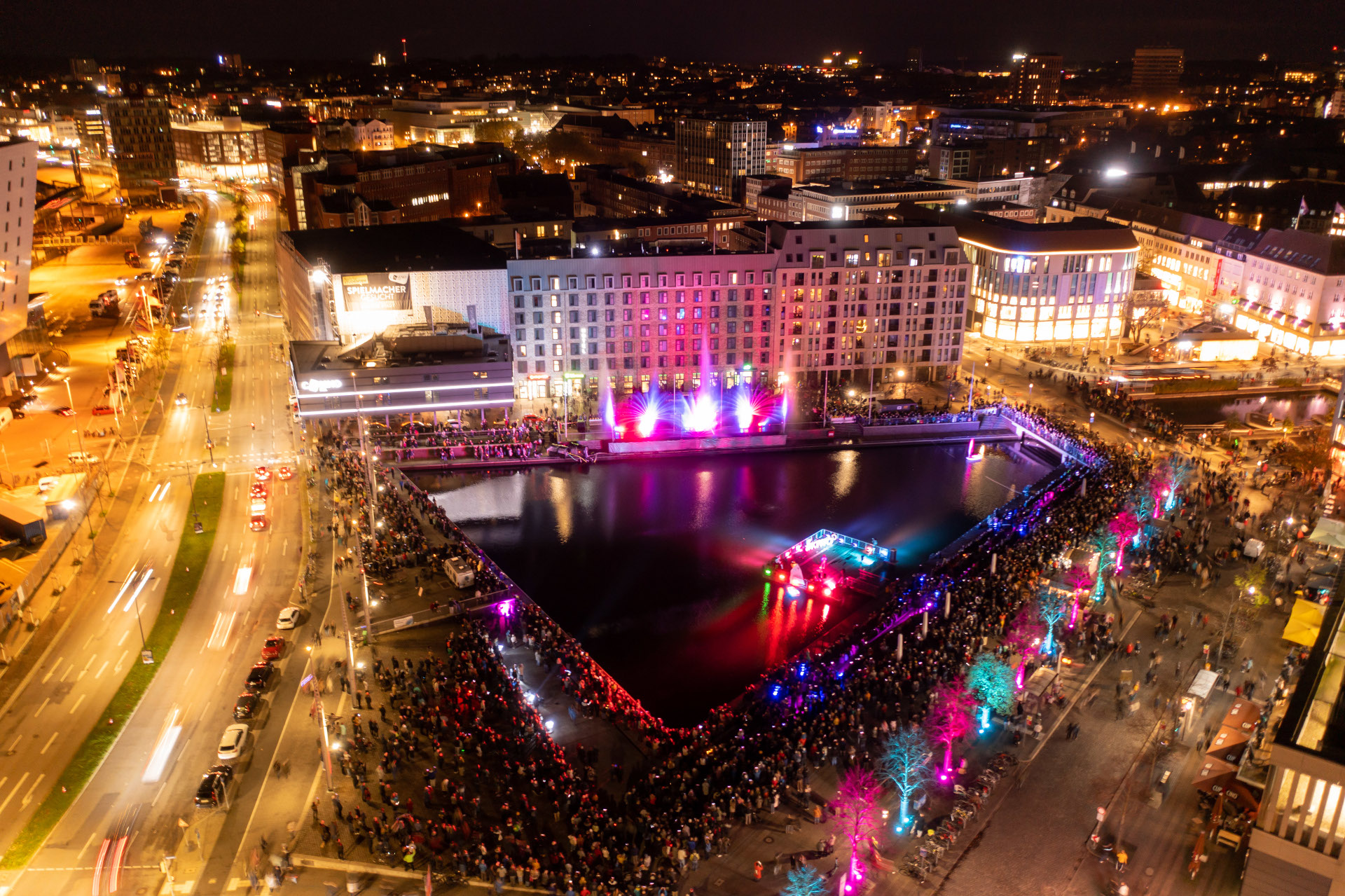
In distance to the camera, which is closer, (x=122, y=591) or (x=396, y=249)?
(x=122, y=591)

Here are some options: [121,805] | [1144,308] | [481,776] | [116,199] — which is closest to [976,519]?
[481,776]

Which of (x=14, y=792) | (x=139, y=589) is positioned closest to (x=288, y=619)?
(x=139, y=589)

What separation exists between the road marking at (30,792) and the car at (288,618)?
12370 mm

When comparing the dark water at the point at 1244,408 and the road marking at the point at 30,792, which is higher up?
the dark water at the point at 1244,408

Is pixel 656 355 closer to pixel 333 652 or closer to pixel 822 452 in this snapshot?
pixel 822 452

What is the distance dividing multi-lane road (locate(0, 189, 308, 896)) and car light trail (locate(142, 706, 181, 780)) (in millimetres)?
59

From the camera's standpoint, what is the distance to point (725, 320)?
8588 cm

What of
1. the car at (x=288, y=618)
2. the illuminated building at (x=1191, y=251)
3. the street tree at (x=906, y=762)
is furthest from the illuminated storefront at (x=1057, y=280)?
the car at (x=288, y=618)

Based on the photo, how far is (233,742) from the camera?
39062 millimetres

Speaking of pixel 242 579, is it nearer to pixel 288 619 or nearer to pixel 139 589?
pixel 139 589

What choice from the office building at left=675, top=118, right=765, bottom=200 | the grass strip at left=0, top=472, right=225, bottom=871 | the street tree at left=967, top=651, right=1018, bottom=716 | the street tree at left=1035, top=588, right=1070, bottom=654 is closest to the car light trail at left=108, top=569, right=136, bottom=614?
the grass strip at left=0, top=472, right=225, bottom=871

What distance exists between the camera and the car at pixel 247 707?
135 feet

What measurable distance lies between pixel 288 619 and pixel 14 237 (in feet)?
176

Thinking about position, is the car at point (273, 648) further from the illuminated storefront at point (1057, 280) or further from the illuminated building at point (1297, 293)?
the illuminated building at point (1297, 293)
